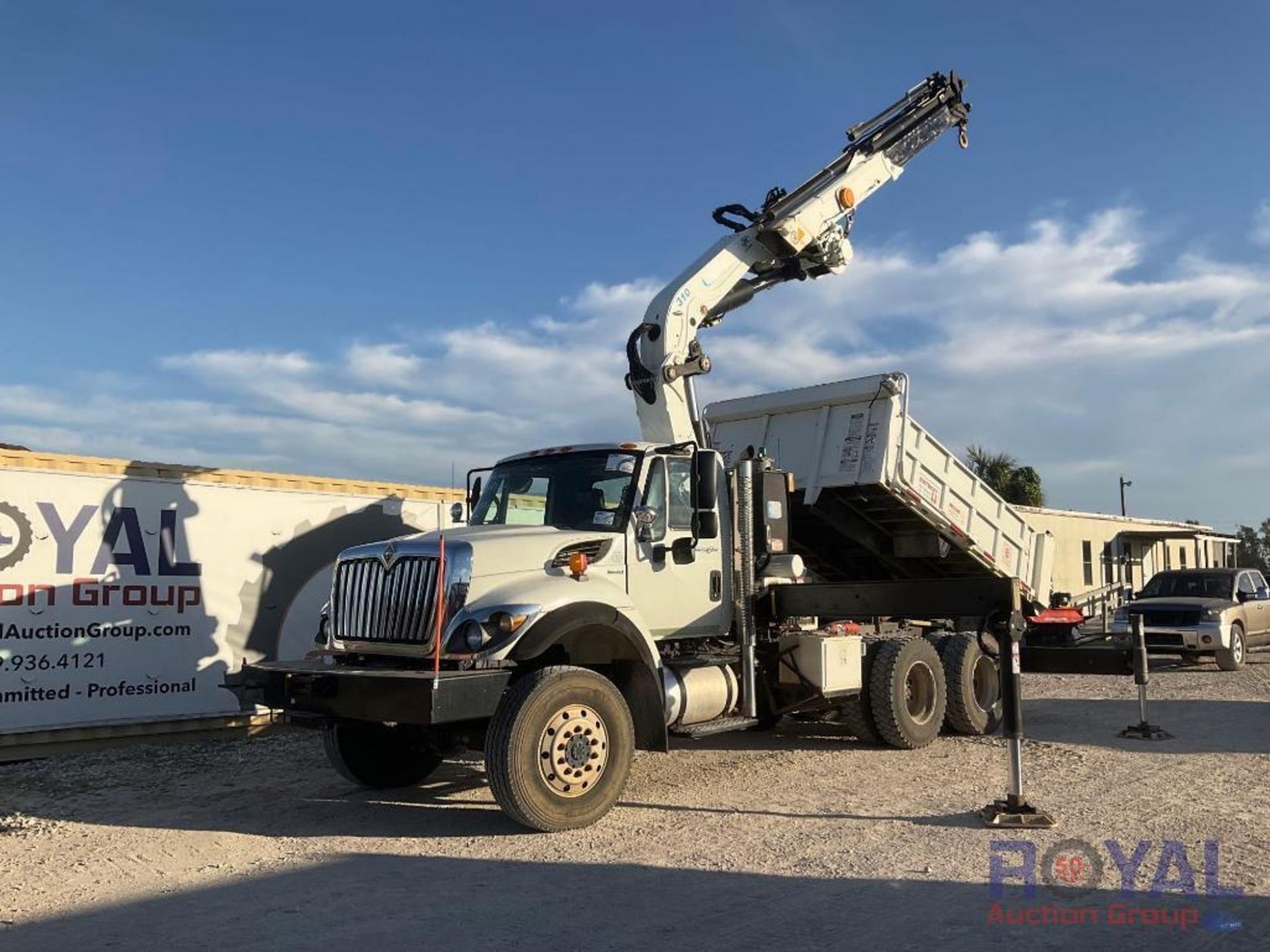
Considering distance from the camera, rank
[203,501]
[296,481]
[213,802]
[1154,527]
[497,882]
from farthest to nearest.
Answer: [1154,527] → [296,481] → [203,501] → [213,802] → [497,882]

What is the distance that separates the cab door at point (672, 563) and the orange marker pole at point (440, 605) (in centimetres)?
149

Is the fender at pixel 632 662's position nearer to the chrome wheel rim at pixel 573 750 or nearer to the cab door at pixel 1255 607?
the chrome wheel rim at pixel 573 750

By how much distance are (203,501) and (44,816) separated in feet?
13.7

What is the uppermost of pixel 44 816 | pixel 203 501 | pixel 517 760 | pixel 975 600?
pixel 203 501

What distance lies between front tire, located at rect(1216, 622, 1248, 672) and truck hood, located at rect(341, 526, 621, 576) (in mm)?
13166

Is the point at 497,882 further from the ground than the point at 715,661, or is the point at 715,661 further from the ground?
the point at 715,661

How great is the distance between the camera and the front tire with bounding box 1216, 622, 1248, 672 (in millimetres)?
16750

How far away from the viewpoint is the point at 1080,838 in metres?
6.32

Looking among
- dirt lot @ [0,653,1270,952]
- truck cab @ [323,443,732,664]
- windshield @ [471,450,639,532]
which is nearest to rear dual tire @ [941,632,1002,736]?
dirt lot @ [0,653,1270,952]

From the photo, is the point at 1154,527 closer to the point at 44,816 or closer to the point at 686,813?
the point at 686,813

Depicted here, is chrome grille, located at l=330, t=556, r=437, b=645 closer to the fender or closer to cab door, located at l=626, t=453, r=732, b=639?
the fender

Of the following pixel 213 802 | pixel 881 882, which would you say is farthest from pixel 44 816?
pixel 881 882

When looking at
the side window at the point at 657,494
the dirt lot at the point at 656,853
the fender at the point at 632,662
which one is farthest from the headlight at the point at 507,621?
the side window at the point at 657,494

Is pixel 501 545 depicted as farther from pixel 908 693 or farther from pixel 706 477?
pixel 908 693
